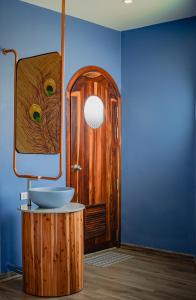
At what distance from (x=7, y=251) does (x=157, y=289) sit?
142 cm

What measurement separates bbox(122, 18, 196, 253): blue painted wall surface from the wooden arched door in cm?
13

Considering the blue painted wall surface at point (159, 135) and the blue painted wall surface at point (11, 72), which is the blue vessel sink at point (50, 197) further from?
the blue painted wall surface at point (159, 135)

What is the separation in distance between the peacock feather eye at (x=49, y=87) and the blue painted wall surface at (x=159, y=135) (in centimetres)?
174

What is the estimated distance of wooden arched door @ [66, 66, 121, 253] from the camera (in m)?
Answer: 4.74

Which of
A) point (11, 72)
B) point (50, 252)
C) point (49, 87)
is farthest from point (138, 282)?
point (11, 72)

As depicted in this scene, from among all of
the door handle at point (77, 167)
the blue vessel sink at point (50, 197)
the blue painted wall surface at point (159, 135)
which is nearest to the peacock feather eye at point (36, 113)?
the blue vessel sink at point (50, 197)

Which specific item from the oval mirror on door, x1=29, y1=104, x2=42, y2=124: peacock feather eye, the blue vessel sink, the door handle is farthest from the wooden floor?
the oval mirror on door

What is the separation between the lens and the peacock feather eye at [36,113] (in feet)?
12.2

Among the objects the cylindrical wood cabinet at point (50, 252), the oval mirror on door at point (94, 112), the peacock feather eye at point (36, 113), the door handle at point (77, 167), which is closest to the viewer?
the cylindrical wood cabinet at point (50, 252)

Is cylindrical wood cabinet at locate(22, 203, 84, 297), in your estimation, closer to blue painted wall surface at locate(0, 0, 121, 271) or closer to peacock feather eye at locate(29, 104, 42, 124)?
blue painted wall surface at locate(0, 0, 121, 271)

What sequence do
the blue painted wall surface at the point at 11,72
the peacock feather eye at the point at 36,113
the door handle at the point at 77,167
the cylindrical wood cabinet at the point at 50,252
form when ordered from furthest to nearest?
1. the door handle at the point at 77,167
2. the blue painted wall surface at the point at 11,72
3. the peacock feather eye at the point at 36,113
4. the cylindrical wood cabinet at the point at 50,252

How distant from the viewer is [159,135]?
4984 millimetres

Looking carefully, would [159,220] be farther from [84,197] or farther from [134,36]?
[134,36]

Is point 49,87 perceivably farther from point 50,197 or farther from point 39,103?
point 50,197
